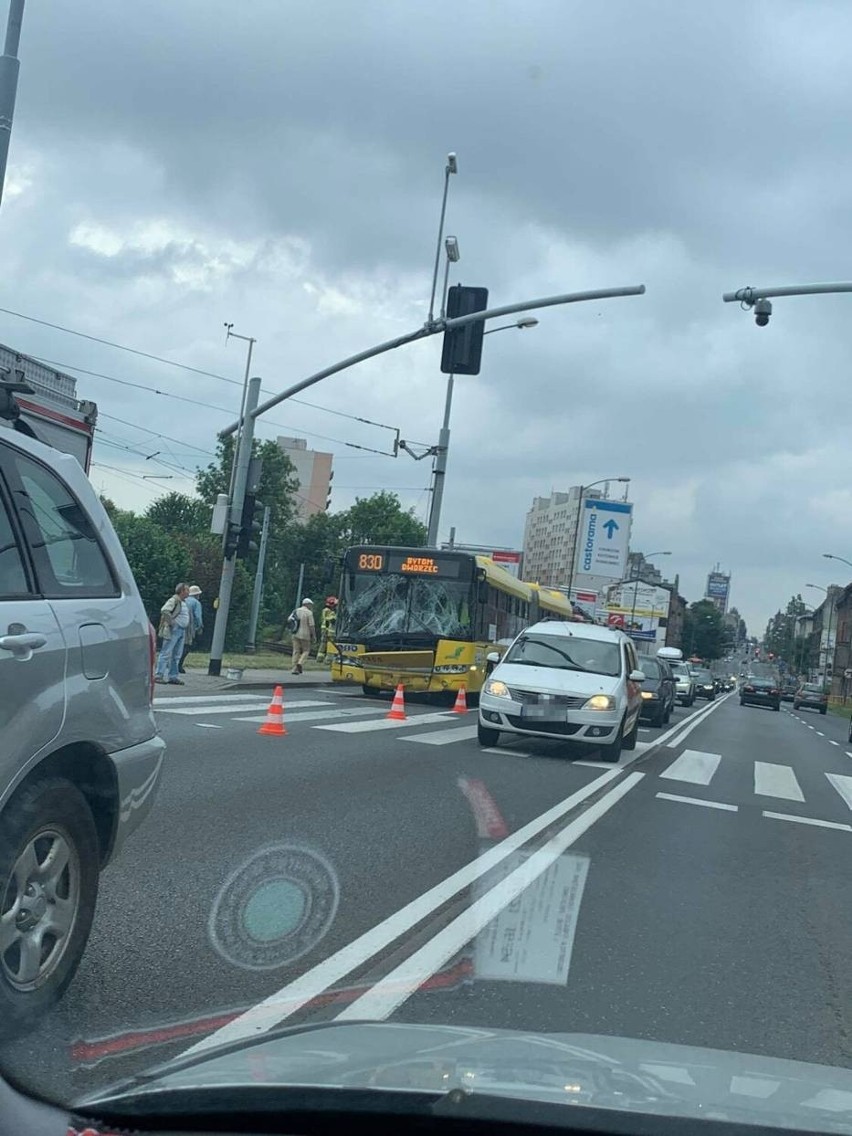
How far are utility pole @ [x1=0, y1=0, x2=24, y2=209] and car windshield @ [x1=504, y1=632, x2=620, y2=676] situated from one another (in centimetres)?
842

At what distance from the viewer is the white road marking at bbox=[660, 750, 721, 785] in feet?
48.5

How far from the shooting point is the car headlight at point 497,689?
14.9 meters

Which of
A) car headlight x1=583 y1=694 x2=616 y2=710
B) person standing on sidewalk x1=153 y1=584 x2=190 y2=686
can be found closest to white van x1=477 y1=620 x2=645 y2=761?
car headlight x1=583 y1=694 x2=616 y2=710

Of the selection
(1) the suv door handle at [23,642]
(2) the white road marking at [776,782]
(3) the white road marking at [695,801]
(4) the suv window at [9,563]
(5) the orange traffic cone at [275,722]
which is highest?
(4) the suv window at [9,563]

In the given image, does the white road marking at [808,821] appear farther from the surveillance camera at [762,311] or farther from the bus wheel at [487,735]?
the surveillance camera at [762,311]

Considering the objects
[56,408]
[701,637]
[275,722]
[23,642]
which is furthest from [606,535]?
[701,637]

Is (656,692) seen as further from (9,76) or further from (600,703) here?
(9,76)

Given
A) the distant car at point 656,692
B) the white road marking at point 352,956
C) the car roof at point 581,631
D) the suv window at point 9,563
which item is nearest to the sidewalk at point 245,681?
the car roof at point 581,631

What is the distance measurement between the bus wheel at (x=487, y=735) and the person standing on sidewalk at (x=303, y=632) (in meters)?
12.1

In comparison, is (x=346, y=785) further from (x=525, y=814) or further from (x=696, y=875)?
(x=696, y=875)

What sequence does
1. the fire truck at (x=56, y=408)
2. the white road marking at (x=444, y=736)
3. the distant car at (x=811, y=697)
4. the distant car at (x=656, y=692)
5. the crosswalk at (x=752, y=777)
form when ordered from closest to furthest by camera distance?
1. the fire truck at (x=56, y=408)
2. the crosswalk at (x=752, y=777)
3. the white road marking at (x=444, y=736)
4. the distant car at (x=656, y=692)
5. the distant car at (x=811, y=697)

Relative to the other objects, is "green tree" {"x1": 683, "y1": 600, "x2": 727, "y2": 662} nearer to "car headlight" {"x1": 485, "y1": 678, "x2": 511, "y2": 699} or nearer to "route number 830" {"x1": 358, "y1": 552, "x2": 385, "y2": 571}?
"route number 830" {"x1": 358, "y1": 552, "x2": 385, "y2": 571}

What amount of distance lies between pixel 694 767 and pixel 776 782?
1131 millimetres

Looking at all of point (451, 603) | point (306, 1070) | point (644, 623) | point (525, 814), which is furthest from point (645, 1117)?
point (644, 623)
